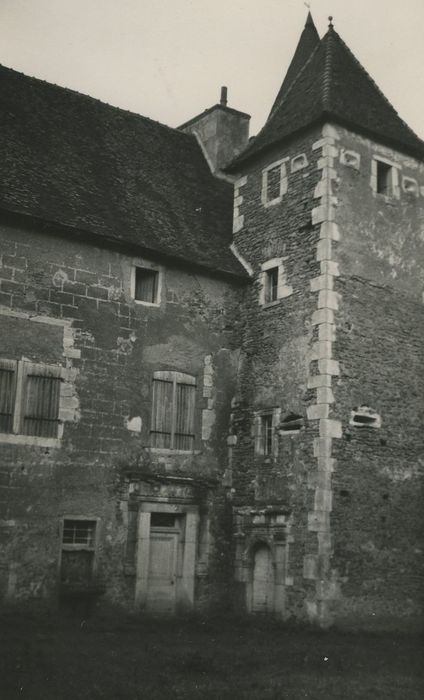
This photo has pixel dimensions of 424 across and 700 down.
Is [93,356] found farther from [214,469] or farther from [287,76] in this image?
[287,76]

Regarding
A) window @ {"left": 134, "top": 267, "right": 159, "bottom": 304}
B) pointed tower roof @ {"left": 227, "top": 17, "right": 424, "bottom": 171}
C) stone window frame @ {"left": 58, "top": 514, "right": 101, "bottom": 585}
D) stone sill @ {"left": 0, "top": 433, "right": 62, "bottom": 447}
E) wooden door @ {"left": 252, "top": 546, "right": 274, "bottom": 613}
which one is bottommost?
wooden door @ {"left": 252, "top": 546, "right": 274, "bottom": 613}

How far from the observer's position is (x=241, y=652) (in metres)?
13.0

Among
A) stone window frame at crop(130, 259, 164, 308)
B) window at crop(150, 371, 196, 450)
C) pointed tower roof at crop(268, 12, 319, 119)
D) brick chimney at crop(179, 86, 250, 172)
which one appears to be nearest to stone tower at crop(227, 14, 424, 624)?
window at crop(150, 371, 196, 450)

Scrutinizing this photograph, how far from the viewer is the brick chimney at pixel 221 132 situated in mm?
22812

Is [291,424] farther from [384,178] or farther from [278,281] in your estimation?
[384,178]

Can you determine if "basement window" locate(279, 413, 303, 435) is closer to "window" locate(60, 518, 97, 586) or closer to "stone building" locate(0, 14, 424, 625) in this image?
"stone building" locate(0, 14, 424, 625)

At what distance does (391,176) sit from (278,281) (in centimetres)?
343

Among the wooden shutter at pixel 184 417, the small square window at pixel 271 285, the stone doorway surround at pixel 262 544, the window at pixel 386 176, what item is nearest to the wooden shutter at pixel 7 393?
the wooden shutter at pixel 184 417

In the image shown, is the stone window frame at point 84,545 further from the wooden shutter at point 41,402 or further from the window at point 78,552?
the wooden shutter at point 41,402

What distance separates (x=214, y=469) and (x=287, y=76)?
1310 cm

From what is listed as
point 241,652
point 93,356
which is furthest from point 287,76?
point 241,652

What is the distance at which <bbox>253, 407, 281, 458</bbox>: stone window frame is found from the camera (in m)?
17.8

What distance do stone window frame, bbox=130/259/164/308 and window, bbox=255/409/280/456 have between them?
3235 millimetres

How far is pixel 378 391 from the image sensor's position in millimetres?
17609
